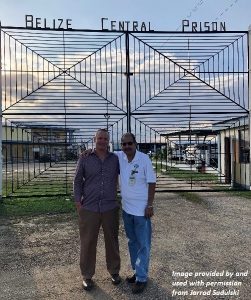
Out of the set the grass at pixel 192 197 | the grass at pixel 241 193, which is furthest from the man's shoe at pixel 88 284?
the grass at pixel 241 193

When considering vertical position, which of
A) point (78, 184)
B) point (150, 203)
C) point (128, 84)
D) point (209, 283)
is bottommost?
point (209, 283)

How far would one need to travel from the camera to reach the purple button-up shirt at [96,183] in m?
4.79

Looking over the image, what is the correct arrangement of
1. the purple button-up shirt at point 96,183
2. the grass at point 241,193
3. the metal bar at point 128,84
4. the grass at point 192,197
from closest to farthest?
the purple button-up shirt at point 96,183, the grass at point 192,197, the metal bar at point 128,84, the grass at point 241,193

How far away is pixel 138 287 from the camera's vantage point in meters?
4.54

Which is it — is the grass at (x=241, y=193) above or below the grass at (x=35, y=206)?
above

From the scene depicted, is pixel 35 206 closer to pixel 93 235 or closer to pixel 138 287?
pixel 93 235

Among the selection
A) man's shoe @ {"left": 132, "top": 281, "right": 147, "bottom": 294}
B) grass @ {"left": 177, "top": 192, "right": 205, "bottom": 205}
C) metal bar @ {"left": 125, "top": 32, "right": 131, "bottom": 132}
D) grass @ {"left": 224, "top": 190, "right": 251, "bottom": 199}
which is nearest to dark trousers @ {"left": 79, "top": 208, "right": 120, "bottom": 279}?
man's shoe @ {"left": 132, "top": 281, "right": 147, "bottom": 294}

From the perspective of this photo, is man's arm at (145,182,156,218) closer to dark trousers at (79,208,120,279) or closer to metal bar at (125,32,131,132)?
dark trousers at (79,208,120,279)

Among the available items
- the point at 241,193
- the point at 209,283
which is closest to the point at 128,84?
the point at 241,193

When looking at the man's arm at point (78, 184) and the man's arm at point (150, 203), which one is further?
the man's arm at point (78, 184)

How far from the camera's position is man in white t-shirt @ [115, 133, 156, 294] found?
15.3 feet

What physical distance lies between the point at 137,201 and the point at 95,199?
0.49 meters

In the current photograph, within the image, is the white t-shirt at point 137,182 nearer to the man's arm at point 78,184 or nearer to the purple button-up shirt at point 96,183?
the purple button-up shirt at point 96,183

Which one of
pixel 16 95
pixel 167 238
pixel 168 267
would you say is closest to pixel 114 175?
pixel 168 267
